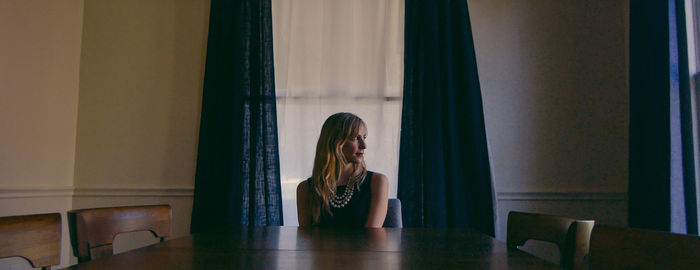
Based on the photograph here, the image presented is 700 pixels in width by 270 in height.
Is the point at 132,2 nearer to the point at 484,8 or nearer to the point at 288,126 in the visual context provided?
A: the point at 288,126

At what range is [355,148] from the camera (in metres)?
2.11

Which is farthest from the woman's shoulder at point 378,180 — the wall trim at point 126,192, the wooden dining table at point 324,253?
the wall trim at point 126,192

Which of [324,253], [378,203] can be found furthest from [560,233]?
[378,203]

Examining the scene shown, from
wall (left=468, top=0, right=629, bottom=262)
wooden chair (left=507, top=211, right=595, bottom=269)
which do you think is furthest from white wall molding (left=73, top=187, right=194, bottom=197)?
wooden chair (left=507, top=211, right=595, bottom=269)

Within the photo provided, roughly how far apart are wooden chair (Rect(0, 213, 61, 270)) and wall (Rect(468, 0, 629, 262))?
8.01 feet

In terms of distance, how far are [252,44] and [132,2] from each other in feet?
3.18

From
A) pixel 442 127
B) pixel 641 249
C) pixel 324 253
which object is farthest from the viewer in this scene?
pixel 442 127

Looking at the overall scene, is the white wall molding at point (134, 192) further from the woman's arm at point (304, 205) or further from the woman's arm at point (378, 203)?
the woman's arm at point (378, 203)

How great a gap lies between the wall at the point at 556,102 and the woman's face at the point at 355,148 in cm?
122

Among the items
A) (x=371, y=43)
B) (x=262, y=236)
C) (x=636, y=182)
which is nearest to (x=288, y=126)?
(x=371, y=43)

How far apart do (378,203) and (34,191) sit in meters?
2.20

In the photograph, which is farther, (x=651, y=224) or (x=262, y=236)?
(x=651, y=224)

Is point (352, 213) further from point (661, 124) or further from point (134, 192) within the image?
point (134, 192)

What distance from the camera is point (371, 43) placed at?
3.07 meters
